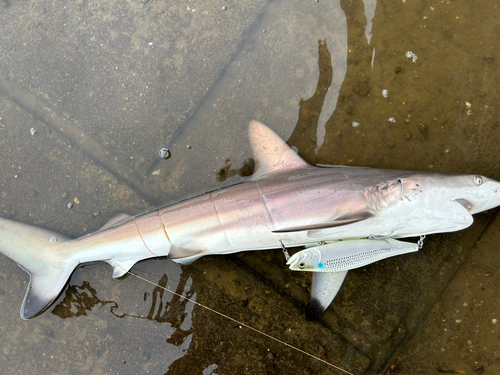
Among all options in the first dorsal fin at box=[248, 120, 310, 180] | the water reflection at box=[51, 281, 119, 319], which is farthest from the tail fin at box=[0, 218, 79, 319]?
the first dorsal fin at box=[248, 120, 310, 180]

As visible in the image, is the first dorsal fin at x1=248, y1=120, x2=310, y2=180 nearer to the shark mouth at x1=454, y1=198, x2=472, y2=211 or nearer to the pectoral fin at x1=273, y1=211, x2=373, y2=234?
the pectoral fin at x1=273, y1=211, x2=373, y2=234

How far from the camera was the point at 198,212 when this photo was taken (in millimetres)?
3283

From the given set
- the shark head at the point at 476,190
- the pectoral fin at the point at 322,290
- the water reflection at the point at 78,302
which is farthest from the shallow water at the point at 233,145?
the shark head at the point at 476,190

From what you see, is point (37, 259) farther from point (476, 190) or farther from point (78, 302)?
point (476, 190)

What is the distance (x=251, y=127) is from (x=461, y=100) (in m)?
2.44

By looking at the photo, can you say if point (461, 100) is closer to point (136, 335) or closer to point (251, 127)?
point (251, 127)

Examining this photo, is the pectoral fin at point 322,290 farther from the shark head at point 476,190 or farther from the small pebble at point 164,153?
the small pebble at point 164,153

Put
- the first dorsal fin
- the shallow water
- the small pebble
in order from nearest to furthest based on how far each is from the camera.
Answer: the first dorsal fin
the shallow water
the small pebble

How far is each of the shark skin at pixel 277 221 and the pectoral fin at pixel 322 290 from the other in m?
0.01

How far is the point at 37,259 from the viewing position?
3.50 metres

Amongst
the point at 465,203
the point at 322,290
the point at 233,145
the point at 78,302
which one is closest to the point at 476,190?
the point at 465,203

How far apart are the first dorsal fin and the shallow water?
0.79 feet

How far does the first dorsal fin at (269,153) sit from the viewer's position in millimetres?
3590

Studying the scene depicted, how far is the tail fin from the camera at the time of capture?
3.49 m
